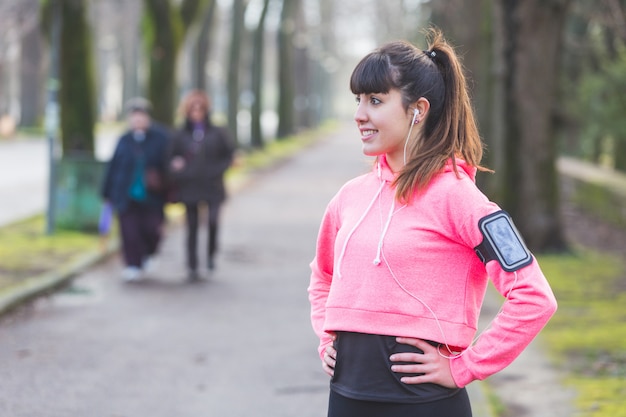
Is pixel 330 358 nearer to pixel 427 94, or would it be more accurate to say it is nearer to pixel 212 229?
pixel 427 94

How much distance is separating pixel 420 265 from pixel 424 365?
265 millimetres

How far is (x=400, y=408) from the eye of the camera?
10.1 feet

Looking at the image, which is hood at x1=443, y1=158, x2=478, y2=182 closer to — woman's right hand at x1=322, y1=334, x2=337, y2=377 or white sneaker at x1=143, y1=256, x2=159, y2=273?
woman's right hand at x1=322, y1=334, x2=337, y2=377

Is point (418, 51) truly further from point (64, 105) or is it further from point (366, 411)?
point (64, 105)

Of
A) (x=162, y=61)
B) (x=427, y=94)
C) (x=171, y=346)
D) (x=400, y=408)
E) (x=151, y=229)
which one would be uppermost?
(x=427, y=94)

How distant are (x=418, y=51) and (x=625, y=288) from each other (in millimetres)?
9229

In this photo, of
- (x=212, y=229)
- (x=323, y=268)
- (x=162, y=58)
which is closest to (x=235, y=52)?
(x=162, y=58)

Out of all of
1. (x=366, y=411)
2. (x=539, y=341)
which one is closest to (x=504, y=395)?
(x=539, y=341)

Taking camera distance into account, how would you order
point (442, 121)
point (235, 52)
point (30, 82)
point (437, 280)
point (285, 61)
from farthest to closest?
point (30, 82) → point (285, 61) → point (235, 52) → point (442, 121) → point (437, 280)

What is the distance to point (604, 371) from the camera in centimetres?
773

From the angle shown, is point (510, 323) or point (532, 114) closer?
point (510, 323)

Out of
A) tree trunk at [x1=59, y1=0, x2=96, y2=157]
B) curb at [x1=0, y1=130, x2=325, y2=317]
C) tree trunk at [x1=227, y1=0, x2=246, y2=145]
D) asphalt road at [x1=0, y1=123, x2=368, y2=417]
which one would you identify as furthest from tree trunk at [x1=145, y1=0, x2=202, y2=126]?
tree trunk at [x1=227, y1=0, x2=246, y2=145]

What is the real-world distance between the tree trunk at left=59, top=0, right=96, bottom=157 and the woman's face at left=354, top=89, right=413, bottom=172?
13.5 metres

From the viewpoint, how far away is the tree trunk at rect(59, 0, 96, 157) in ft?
53.0
